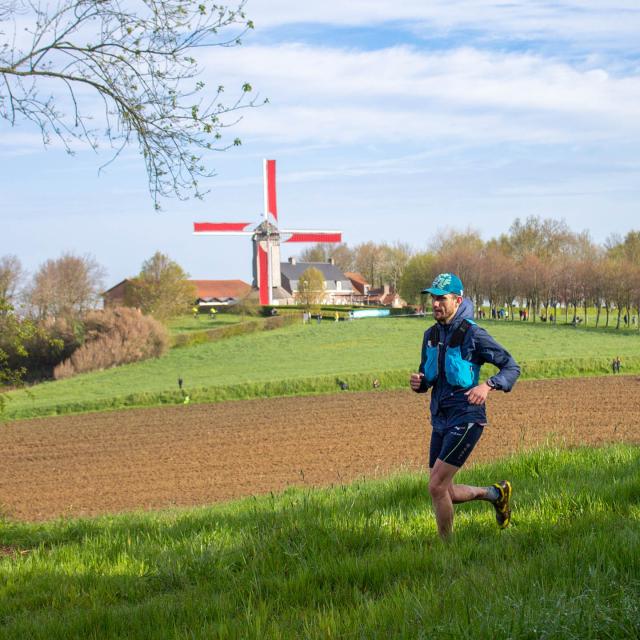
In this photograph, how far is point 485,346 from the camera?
19.3ft

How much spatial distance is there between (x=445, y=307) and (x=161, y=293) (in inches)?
2906

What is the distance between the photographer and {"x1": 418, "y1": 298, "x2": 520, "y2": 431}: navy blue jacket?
5.83m

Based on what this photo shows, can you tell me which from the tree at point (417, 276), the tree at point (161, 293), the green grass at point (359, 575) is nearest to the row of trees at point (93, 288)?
the tree at point (161, 293)

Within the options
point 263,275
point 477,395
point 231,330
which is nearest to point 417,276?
point 263,275

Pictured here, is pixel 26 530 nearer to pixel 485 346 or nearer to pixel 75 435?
pixel 485 346

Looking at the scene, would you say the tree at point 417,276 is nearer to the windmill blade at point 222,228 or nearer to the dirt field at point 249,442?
the windmill blade at point 222,228

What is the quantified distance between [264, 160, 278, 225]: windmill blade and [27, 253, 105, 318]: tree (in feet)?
64.2

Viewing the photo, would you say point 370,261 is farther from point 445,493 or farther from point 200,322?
point 445,493

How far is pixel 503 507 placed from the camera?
219 inches

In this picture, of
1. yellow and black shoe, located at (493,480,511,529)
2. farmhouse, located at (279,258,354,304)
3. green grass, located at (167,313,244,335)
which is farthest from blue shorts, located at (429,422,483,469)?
farmhouse, located at (279,258,354,304)

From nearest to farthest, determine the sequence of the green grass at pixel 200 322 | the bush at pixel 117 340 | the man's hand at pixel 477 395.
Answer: the man's hand at pixel 477 395 → the bush at pixel 117 340 → the green grass at pixel 200 322

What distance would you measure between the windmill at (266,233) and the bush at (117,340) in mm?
30618

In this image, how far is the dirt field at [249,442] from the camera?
58.9 feet

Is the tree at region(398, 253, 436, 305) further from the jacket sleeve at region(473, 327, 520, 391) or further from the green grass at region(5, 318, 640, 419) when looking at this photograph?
the jacket sleeve at region(473, 327, 520, 391)
